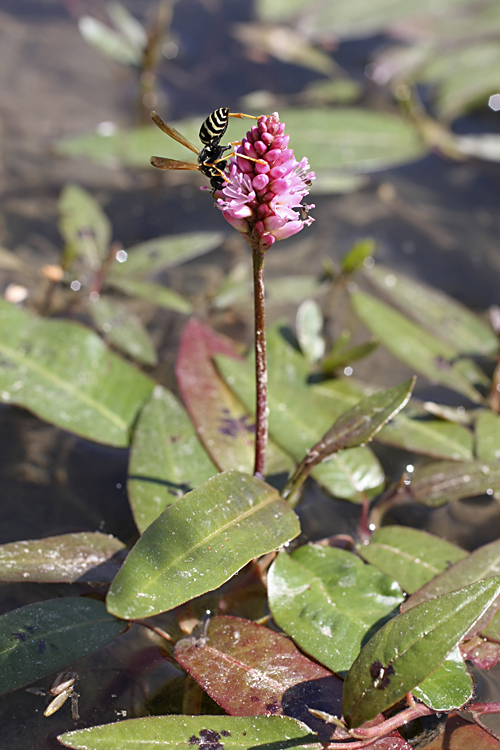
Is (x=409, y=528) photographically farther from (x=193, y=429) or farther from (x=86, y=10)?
(x=86, y=10)

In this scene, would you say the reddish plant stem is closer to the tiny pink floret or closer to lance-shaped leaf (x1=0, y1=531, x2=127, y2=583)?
the tiny pink floret

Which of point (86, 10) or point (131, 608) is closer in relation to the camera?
point (131, 608)

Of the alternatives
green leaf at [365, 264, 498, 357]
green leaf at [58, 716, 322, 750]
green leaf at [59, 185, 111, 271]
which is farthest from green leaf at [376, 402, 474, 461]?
green leaf at [59, 185, 111, 271]

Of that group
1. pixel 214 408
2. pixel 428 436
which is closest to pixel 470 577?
pixel 428 436

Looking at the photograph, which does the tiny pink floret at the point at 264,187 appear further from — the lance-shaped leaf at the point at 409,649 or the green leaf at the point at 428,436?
the green leaf at the point at 428,436

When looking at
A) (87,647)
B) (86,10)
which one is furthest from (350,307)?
(86,10)
